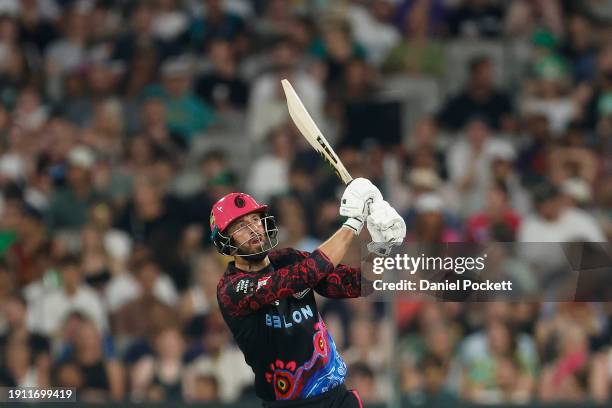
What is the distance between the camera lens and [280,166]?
549 inches

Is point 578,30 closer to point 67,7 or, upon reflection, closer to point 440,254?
point 67,7

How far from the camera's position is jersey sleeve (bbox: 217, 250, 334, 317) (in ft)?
23.3

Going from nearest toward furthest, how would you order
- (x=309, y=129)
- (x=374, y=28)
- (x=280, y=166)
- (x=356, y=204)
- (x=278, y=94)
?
1. (x=356, y=204)
2. (x=309, y=129)
3. (x=280, y=166)
4. (x=278, y=94)
5. (x=374, y=28)

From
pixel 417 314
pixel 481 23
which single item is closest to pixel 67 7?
pixel 481 23

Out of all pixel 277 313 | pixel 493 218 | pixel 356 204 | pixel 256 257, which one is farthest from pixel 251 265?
pixel 493 218

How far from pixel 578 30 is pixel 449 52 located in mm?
1474

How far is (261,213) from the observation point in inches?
301

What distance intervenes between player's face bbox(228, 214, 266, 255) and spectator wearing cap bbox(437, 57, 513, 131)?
707cm

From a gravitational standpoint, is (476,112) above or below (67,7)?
below

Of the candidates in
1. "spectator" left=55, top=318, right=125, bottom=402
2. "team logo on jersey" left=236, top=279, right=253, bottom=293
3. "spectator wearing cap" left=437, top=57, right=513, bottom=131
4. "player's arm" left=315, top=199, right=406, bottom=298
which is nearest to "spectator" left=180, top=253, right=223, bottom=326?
"spectator" left=55, top=318, right=125, bottom=402

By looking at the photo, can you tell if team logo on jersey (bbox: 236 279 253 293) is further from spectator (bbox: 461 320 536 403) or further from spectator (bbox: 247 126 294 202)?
spectator (bbox: 247 126 294 202)

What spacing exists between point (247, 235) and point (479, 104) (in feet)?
24.2

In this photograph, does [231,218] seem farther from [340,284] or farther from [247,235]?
[340,284]

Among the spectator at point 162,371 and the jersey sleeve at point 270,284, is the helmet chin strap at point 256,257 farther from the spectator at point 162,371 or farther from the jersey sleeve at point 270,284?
the spectator at point 162,371
